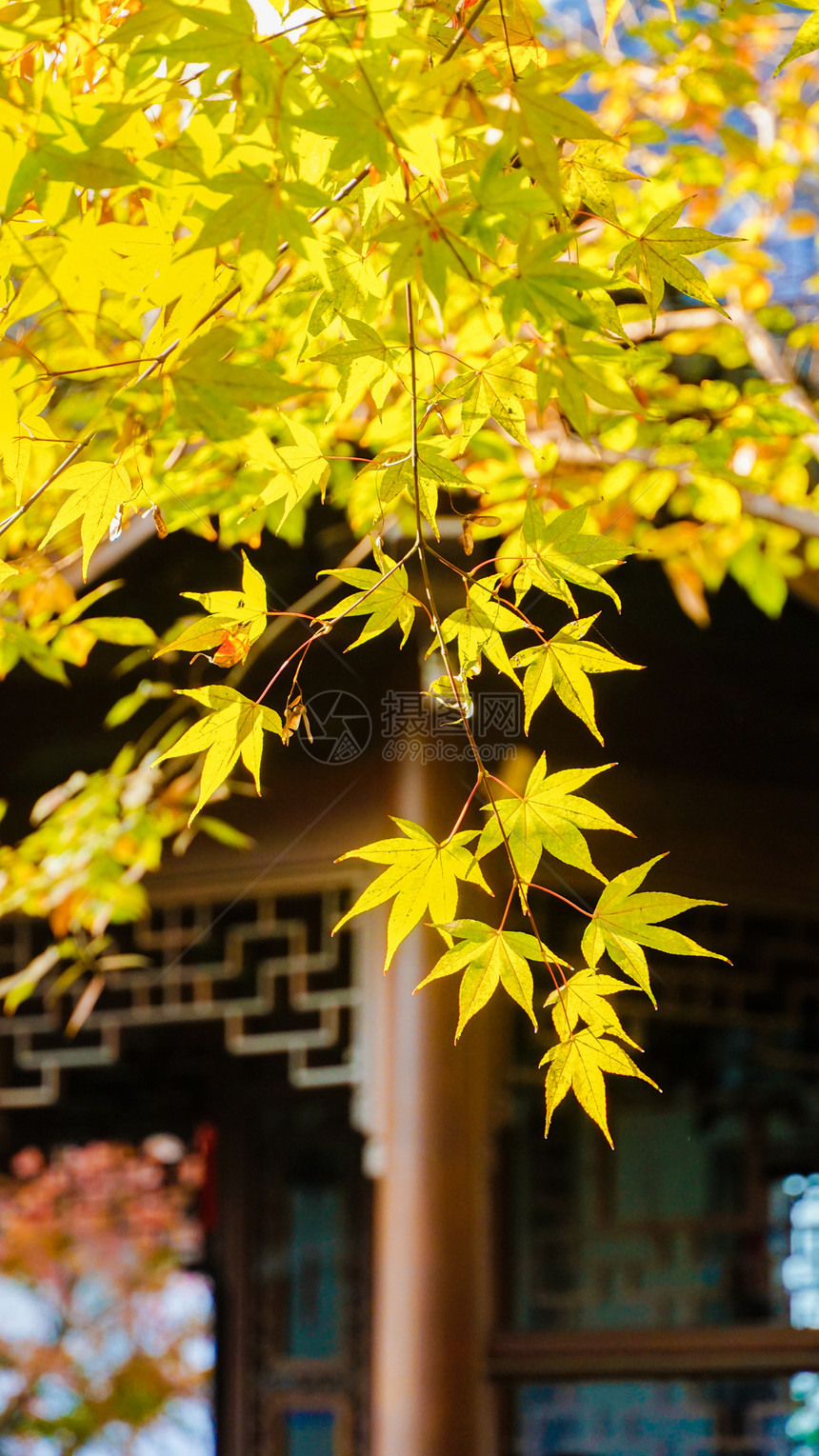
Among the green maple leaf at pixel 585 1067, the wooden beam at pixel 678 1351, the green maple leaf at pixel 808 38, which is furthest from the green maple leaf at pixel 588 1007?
the wooden beam at pixel 678 1351

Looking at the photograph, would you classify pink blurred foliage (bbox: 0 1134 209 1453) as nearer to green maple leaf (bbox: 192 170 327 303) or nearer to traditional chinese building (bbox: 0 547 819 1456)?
traditional chinese building (bbox: 0 547 819 1456)

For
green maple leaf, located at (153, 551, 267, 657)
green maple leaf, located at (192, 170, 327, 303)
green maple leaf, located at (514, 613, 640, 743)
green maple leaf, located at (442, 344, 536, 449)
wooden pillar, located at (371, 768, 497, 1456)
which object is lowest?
wooden pillar, located at (371, 768, 497, 1456)

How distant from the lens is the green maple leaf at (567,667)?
874 mm

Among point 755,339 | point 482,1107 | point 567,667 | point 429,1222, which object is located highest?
point 755,339

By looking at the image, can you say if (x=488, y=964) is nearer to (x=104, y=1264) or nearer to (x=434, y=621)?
(x=434, y=621)

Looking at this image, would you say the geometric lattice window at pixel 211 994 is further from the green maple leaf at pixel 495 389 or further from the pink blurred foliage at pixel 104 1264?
the pink blurred foliage at pixel 104 1264

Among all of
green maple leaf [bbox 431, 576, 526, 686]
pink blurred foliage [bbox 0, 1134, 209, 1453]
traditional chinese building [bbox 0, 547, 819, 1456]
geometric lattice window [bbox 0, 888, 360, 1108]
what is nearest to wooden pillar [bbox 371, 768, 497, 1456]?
traditional chinese building [bbox 0, 547, 819, 1456]

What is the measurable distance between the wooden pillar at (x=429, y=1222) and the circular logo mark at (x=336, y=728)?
128 millimetres

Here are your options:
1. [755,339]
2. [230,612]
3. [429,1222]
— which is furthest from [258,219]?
[429,1222]

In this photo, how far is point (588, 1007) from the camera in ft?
2.86

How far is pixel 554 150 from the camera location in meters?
0.67

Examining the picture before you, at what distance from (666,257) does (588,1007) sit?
1.78 ft

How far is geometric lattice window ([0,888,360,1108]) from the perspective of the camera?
A: 2662 millimetres

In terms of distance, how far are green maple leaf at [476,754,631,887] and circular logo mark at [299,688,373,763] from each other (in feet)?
3.42
